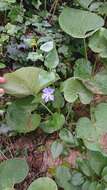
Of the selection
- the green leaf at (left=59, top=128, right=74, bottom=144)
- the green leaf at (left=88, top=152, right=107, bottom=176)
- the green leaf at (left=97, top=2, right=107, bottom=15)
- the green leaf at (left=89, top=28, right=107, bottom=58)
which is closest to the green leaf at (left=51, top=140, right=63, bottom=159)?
the green leaf at (left=59, top=128, right=74, bottom=144)

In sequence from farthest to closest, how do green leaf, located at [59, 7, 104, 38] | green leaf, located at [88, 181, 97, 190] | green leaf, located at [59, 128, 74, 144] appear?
green leaf, located at [59, 7, 104, 38] → green leaf, located at [59, 128, 74, 144] → green leaf, located at [88, 181, 97, 190]

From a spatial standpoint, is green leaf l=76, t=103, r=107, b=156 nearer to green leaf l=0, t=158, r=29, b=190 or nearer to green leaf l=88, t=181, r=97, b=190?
green leaf l=88, t=181, r=97, b=190

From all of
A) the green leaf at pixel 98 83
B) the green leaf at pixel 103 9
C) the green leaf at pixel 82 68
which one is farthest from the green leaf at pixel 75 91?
the green leaf at pixel 103 9

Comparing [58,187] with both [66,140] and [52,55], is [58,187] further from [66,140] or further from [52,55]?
[52,55]

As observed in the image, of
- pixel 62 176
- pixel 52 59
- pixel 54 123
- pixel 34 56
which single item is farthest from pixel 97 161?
pixel 34 56

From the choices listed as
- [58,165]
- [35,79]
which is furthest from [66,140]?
[35,79]
